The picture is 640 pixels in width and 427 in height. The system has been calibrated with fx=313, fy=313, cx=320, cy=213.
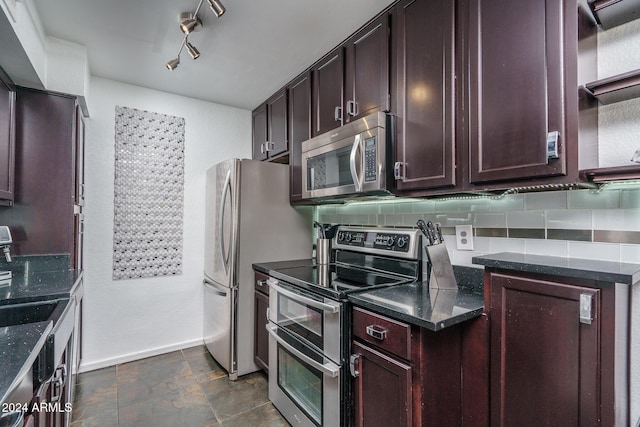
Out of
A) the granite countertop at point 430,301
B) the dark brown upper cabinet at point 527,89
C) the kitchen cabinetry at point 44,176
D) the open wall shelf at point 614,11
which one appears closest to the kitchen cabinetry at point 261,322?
the granite countertop at point 430,301

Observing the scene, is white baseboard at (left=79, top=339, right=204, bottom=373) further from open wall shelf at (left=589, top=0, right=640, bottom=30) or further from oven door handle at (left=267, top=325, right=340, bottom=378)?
open wall shelf at (left=589, top=0, right=640, bottom=30)

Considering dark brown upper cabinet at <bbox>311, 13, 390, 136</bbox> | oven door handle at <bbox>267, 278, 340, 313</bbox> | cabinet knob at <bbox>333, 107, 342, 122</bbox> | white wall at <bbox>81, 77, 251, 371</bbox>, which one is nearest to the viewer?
oven door handle at <bbox>267, 278, 340, 313</bbox>

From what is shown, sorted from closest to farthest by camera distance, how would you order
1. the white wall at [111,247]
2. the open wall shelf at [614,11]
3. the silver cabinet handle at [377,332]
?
the open wall shelf at [614,11]
the silver cabinet handle at [377,332]
the white wall at [111,247]

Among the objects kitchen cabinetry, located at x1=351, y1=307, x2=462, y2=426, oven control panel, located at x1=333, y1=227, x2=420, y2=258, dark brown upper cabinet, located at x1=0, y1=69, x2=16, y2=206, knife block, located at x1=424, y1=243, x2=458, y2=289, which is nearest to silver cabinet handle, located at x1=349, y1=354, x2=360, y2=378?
kitchen cabinetry, located at x1=351, y1=307, x2=462, y2=426

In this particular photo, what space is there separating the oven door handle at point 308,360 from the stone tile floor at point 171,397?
49 cm

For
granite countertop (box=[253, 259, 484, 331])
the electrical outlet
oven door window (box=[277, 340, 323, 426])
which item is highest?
the electrical outlet

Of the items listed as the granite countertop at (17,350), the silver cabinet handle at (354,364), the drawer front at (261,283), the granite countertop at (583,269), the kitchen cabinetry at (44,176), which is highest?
the kitchen cabinetry at (44,176)

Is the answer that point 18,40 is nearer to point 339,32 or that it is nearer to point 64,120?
point 64,120

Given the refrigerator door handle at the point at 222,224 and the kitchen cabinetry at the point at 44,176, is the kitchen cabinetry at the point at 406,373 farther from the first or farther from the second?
the kitchen cabinetry at the point at 44,176

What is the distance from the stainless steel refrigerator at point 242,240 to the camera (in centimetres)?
242

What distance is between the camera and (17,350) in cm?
86

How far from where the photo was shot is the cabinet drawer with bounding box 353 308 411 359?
1.21 meters

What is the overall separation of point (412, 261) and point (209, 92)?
2.35m

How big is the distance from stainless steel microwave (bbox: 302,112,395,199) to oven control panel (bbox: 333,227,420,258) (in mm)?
323
